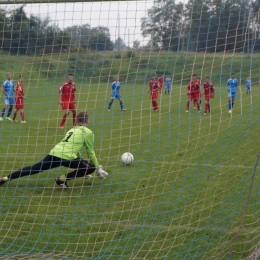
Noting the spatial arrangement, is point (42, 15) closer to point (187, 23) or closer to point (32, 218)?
point (187, 23)

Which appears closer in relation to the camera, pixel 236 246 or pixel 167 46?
pixel 236 246

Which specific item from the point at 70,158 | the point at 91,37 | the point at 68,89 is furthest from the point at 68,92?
the point at 91,37

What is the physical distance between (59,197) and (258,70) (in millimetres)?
2867

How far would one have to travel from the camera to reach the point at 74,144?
562 cm

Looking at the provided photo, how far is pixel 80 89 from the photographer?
675 centimetres

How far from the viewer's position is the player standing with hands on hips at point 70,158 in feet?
18.1

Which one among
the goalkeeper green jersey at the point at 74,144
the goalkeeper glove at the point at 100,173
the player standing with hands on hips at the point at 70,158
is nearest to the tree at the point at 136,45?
the player standing with hands on hips at the point at 70,158

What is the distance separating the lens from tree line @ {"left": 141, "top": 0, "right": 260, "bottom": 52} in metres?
4.68

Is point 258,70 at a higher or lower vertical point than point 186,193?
higher

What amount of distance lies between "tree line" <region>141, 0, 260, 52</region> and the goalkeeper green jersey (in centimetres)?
147

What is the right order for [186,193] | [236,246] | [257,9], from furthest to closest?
[186,193] → [257,9] → [236,246]

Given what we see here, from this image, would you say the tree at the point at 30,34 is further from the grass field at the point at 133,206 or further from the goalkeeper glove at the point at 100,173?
the goalkeeper glove at the point at 100,173

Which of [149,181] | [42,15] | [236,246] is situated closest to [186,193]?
[149,181]

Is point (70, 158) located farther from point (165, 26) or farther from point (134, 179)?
point (165, 26)
